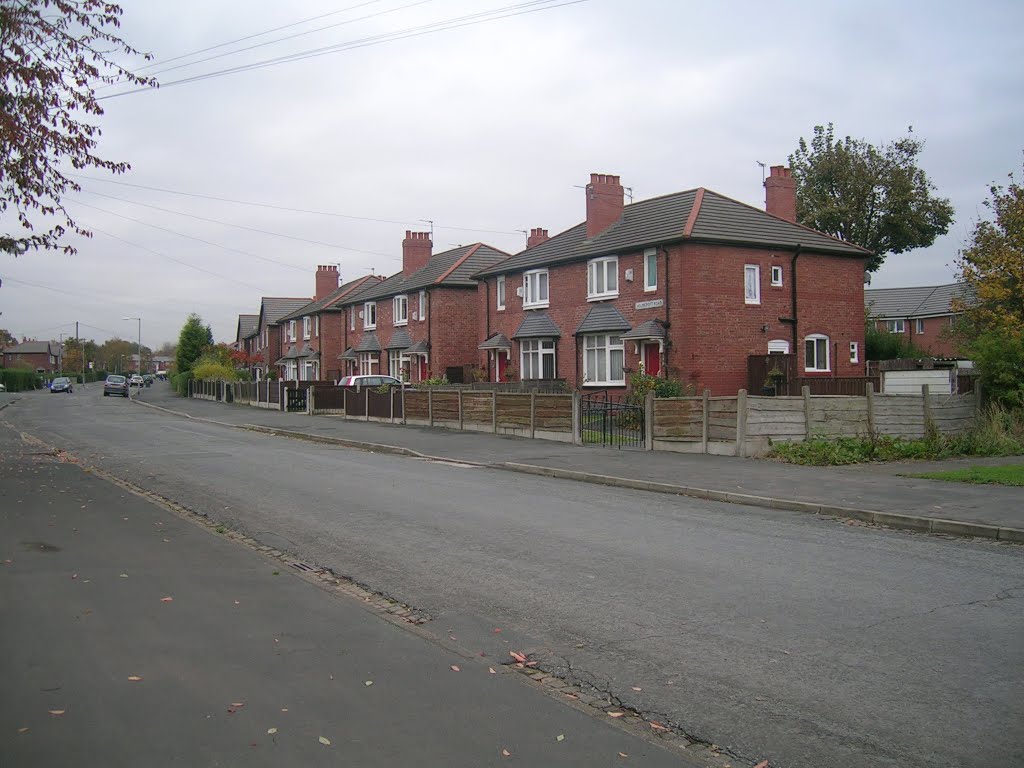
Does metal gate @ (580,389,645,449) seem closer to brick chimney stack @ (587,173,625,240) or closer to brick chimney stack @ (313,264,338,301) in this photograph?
brick chimney stack @ (587,173,625,240)

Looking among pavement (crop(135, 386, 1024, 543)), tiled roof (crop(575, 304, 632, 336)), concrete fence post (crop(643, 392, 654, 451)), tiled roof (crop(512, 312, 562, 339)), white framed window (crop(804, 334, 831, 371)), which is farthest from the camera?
tiled roof (crop(512, 312, 562, 339))

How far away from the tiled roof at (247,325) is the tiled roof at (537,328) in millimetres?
56129

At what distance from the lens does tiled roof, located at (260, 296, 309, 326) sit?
7488cm

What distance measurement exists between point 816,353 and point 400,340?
24169 mm

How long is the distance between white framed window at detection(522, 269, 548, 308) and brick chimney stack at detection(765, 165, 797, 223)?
9763mm

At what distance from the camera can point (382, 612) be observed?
22.8 ft

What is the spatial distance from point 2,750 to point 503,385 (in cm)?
3063

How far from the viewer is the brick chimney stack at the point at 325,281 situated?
2653 inches

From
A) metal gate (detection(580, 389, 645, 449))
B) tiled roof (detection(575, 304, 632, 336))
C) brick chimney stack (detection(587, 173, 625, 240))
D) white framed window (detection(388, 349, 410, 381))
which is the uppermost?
brick chimney stack (detection(587, 173, 625, 240))

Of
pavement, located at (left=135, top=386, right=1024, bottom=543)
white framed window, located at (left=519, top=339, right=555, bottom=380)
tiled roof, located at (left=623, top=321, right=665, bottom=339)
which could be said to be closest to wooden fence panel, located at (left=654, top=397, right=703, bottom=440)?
pavement, located at (left=135, top=386, right=1024, bottom=543)

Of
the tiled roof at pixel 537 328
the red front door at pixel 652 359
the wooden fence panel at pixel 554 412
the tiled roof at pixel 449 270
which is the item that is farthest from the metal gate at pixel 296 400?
the wooden fence panel at pixel 554 412

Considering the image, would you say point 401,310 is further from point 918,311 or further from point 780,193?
point 918,311

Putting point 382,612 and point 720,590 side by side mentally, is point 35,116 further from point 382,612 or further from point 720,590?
point 720,590

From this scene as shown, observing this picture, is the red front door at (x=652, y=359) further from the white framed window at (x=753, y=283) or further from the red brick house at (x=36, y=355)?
the red brick house at (x=36, y=355)
